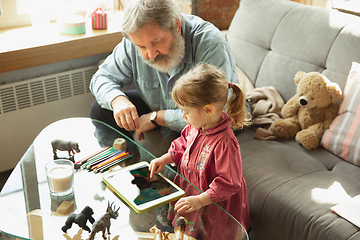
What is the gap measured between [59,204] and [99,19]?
1539 millimetres

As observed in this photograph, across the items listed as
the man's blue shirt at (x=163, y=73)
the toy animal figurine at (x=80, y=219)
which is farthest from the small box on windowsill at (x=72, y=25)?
A: the toy animal figurine at (x=80, y=219)

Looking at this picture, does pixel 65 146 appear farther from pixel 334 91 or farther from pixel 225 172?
pixel 334 91

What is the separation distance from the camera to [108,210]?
1094mm

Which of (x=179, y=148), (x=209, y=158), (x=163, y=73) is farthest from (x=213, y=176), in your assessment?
(x=163, y=73)

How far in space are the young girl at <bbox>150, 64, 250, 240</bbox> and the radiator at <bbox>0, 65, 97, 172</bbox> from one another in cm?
121

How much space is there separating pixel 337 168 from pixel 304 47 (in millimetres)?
685

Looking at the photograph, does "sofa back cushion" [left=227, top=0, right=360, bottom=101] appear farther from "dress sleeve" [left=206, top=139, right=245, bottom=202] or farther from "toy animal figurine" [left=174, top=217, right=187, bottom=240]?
"toy animal figurine" [left=174, top=217, right=187, bottom=240]

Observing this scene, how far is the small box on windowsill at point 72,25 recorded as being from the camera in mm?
2236

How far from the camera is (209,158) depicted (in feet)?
4.14

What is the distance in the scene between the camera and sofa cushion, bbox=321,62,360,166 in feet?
5.20

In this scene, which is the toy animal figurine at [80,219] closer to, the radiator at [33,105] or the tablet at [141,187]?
the tablet at [141,187]

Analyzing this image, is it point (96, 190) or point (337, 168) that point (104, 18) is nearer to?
point (96, 190)

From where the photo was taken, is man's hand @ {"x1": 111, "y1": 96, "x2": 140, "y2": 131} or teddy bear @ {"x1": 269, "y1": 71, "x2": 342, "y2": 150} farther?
teddy bear @ {"x1": 269, "y1": 71, "x2": 342, "y2": 150}

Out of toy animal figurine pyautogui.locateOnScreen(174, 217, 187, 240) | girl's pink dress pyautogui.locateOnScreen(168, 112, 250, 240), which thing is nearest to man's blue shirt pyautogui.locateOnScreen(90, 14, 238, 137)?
girl's pink dress pyautogui.locateOnScreen(168, 112, 250, 240)
